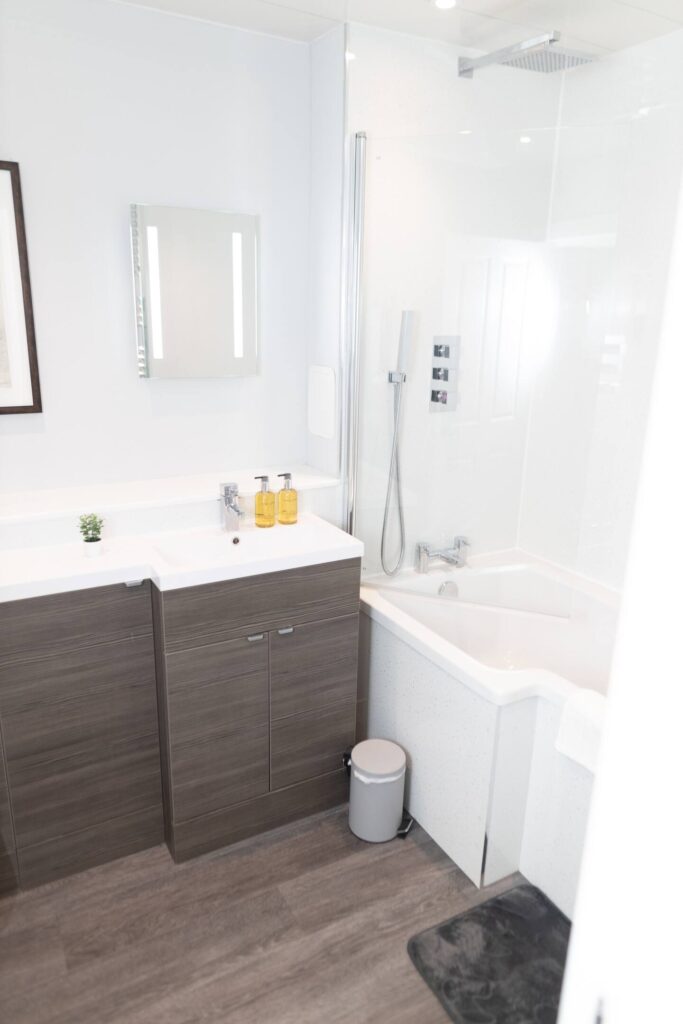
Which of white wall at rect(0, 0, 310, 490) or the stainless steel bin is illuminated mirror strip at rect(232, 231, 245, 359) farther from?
the stainless steel bin

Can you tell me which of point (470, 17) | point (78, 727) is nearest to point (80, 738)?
point (78, 727)

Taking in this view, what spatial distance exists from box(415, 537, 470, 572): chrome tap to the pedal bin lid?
680mm

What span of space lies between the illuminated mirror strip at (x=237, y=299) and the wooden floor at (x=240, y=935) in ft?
5.45

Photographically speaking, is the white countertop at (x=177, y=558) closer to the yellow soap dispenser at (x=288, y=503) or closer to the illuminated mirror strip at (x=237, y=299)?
the yellow soap dispenser at (x=288, y=503)

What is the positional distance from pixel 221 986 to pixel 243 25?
2795mm

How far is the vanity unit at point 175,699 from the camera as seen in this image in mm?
2029

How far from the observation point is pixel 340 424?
264 cm

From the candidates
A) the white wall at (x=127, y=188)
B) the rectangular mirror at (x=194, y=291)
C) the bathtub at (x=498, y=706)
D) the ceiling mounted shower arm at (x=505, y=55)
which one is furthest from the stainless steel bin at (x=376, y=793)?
the ceiling mounted shower arm at (x=505, y=55)

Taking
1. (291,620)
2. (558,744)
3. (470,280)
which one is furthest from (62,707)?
(470,280)

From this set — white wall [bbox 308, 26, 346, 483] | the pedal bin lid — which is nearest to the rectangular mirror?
white wall [bbox 308, 26, 346, 483]

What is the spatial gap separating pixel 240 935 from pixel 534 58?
281cm

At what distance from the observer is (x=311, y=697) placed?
7.83ft

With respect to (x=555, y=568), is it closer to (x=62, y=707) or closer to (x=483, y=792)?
(x=483, y=792)

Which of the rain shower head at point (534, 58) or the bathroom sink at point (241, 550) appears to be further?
the rain shower head at point (534, 58)
